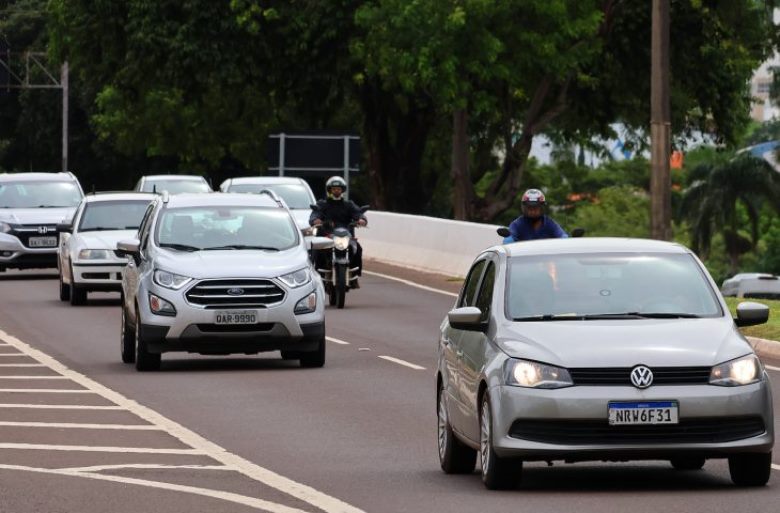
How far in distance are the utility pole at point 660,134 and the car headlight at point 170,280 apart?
1365cm

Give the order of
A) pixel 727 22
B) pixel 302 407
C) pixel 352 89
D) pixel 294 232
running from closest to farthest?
pixel 302 407 → pixel 294 232 → pixel 727 22 → pixel 352 89

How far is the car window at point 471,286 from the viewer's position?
13.8 meters

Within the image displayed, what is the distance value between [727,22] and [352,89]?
10474 millimetres

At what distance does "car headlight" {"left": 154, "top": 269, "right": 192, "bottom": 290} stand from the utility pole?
44.8ft

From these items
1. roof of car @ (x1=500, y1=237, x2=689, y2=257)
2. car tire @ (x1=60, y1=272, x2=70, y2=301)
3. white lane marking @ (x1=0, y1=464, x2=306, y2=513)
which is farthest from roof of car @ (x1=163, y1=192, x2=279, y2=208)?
car tire @ (x1=60, y1=272, x2=70, y2=301)

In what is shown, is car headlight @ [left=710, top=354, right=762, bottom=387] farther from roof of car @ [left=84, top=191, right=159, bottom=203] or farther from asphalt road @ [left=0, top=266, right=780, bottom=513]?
roof of car @ [left=84, top=191, right=159, bottom=203]

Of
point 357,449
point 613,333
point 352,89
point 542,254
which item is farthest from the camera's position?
point 352,89

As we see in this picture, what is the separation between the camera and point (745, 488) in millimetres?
12148

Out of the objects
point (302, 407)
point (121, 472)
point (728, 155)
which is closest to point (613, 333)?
point (121, 472)

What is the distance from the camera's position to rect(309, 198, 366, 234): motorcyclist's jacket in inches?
1224

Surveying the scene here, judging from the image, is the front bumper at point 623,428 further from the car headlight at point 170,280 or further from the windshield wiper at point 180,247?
the windshield wiper at point 180,247

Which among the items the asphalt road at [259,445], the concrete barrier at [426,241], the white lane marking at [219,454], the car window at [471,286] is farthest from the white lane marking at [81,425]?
the concrete barrier at [426,241]

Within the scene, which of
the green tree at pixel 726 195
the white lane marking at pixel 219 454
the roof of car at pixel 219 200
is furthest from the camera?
the green tree at pixel 726 195

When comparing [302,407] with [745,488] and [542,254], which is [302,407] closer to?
[542,254]
